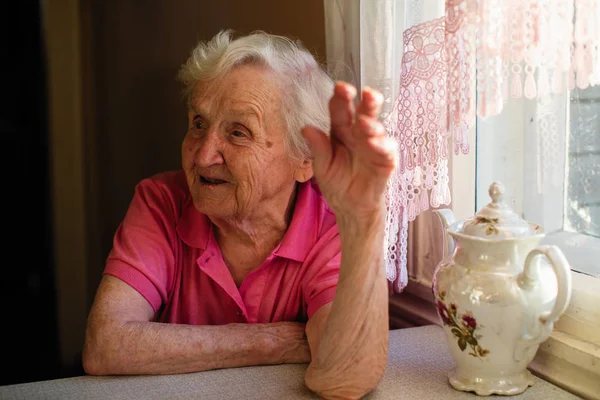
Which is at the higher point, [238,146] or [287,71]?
[287,71]

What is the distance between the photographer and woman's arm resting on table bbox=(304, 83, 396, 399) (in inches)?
35.7

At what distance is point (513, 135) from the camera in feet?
4.92

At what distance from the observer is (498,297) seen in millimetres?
1075

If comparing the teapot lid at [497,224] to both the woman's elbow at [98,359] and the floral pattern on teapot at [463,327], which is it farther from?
the woman's elbow at [98,359]

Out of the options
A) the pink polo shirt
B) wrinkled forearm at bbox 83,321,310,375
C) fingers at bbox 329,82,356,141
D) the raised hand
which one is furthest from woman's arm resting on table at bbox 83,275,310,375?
fingers at bbox 329,82,356,141

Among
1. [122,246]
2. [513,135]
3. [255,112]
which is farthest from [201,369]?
[513,135]

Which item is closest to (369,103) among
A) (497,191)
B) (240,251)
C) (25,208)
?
(497,191)

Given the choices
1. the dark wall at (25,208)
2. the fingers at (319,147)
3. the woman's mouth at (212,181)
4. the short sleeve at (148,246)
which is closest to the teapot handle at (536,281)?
the fingers at (319,147)

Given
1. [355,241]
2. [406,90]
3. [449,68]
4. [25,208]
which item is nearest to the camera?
[355,241]

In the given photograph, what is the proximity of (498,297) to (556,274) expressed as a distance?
0.10m

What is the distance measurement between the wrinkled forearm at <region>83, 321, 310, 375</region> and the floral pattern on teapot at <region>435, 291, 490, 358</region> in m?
0.31

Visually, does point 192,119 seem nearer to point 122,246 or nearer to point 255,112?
point 255,112

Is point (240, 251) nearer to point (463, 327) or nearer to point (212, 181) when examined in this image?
point (212, 181)

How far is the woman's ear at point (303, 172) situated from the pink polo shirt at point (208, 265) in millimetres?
51
